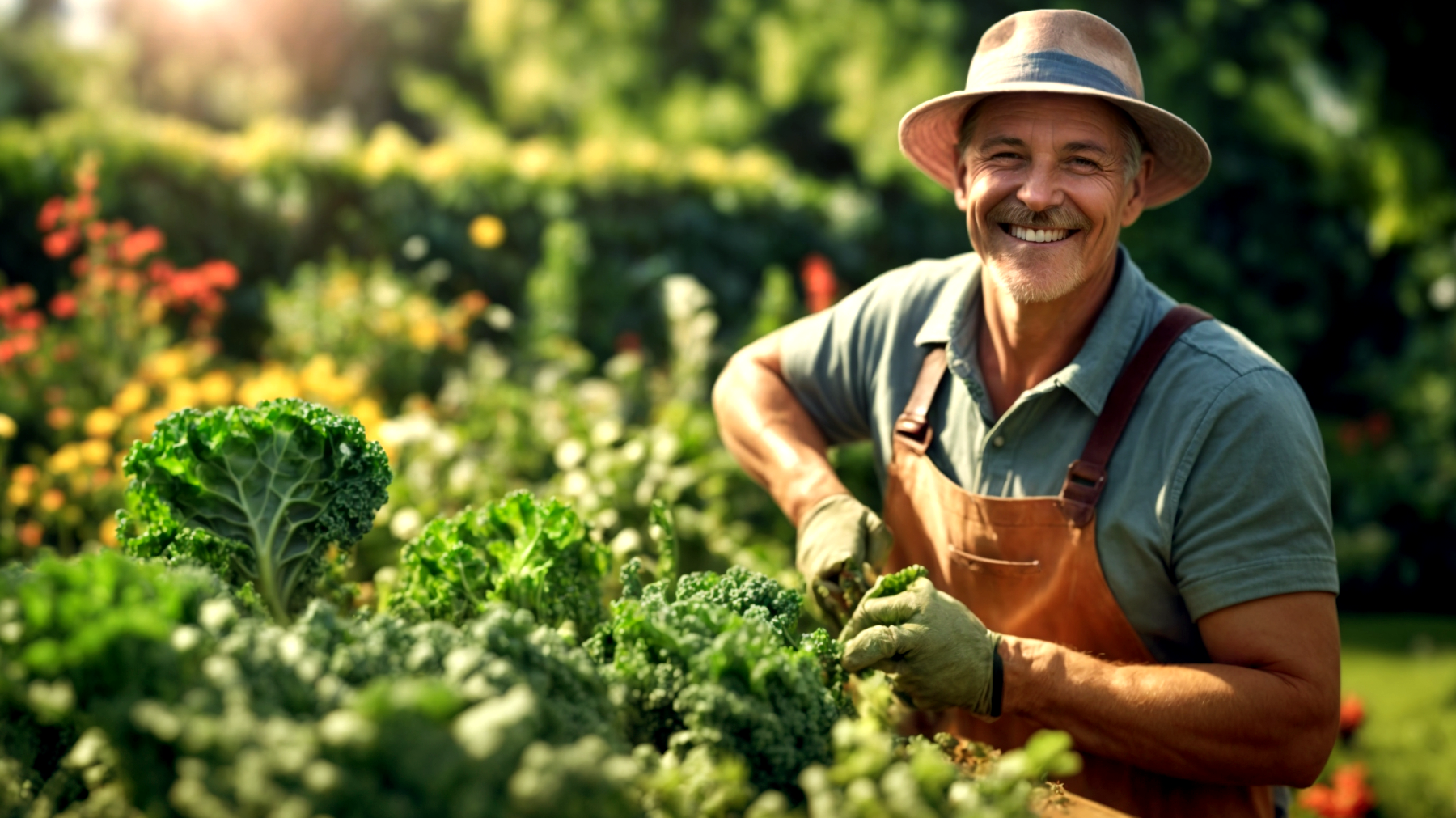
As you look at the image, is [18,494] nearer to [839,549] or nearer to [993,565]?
[839,549]

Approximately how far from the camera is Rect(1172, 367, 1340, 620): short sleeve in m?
1.78

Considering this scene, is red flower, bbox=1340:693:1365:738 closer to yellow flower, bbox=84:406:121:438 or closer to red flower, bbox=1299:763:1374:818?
red flower, bbox=1299:763:1374:818

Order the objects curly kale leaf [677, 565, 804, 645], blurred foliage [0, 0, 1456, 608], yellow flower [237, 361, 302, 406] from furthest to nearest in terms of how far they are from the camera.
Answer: blurred foliage [0, 0, 1456, 608] → yellow flower [237, 361, 302, 406] → curly kale leaf [677, 565, 804, 645]

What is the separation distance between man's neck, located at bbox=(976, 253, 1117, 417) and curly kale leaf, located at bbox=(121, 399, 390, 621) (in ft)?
4.11

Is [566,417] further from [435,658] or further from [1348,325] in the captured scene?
[1348,325]

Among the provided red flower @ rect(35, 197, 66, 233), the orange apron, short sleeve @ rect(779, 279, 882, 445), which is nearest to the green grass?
the orange apron

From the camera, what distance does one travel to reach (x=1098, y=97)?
199 centimetres

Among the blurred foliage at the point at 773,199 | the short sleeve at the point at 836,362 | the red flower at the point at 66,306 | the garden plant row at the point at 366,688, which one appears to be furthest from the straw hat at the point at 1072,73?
the red flower at the point at 66,306

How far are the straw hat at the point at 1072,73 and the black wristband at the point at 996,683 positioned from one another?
100 centimetres

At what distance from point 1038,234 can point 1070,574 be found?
65 cm

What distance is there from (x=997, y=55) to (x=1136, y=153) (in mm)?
343

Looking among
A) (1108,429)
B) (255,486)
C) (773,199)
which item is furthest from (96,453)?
(773,199)

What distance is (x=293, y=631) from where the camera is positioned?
131 centimetres

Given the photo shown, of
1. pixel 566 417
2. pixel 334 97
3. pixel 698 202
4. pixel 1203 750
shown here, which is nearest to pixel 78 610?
pixel 1203 750
